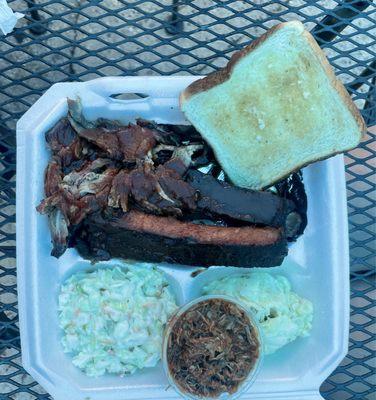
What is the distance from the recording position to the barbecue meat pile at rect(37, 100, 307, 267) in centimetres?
123

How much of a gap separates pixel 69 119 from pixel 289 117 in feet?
1.56

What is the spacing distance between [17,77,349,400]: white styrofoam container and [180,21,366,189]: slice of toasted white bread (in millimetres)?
76

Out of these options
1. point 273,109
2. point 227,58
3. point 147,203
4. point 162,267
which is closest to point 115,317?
point 162,267

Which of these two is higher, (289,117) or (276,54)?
(276,54)

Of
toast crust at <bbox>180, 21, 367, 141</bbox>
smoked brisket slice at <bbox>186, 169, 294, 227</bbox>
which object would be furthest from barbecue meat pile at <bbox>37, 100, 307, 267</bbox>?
toast crust at <bbox>180, 21, 367, 141</bbox>

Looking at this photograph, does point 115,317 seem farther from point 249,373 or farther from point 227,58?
point 227,58

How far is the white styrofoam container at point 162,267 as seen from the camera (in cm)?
127

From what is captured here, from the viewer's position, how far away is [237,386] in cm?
129

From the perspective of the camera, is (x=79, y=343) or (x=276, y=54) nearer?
(x=276, y=54)

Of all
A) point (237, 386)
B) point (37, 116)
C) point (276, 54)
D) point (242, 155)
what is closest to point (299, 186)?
point (242, 155)

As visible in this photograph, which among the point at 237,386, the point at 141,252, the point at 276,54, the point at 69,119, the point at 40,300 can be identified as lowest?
the point at 237,386

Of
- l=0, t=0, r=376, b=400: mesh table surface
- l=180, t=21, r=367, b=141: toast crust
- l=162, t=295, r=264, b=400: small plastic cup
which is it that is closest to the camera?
l=180, t=21, r=367, b=141: toast crust

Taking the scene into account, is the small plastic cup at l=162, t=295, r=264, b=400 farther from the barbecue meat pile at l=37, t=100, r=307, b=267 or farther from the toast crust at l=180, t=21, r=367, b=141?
the toast crust at l=180, t=21, r=367, b=141

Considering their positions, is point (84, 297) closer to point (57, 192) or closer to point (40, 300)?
point (40, 300)
